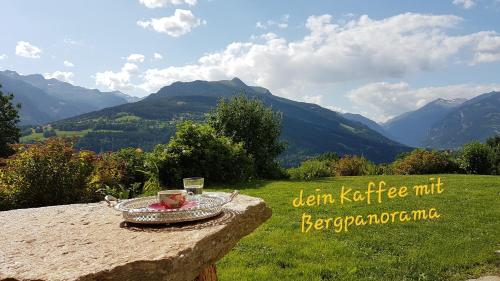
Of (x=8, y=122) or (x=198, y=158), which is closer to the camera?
(x=198, y=158)

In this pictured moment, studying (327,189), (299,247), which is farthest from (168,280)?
(327,189)

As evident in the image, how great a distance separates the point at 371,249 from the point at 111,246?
574 centimetres

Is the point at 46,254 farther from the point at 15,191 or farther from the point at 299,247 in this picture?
the point at 15,191

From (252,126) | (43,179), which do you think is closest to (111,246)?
(43,179)

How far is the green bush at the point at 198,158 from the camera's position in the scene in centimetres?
1675

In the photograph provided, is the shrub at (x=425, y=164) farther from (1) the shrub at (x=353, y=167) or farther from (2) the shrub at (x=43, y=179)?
(2) the shrub at (x=43, y=179)

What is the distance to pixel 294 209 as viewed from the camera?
1109cm

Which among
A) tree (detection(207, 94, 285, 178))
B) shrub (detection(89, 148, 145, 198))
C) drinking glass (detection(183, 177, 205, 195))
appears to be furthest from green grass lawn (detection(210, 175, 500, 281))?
tree (detection(207, 94, 285, 178))

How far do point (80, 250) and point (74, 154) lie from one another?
9.09 m

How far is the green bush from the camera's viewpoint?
16750 millimetres

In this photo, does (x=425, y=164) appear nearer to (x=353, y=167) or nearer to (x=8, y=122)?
(x=353, y=167)

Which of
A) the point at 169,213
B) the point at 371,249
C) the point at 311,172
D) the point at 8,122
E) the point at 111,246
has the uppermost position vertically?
the point at 8,122

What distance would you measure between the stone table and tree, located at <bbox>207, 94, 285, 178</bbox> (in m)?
20.4

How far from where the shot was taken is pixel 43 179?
959 centimetres
